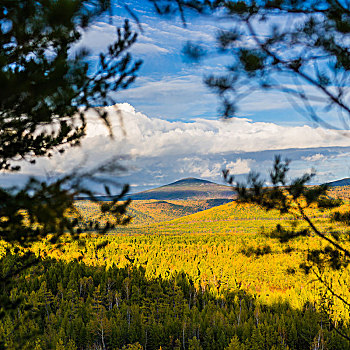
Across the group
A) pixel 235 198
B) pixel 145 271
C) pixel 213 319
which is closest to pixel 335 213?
pixel 235 198


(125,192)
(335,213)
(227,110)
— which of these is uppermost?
(227,110)

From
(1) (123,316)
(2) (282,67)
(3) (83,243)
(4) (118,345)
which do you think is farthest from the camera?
(1) (123,316)

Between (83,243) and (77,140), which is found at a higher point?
(77,140)

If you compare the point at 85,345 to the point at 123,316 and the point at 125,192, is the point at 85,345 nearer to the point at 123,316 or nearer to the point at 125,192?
the point at 123,316

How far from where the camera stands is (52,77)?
243cm

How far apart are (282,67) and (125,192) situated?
397cm

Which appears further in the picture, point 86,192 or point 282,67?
point 282,67

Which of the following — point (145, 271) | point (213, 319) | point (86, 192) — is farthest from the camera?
point (145, 271)

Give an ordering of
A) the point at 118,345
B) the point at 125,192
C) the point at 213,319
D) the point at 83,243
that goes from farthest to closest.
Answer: the point at 213,319, the point at 118,345, the point at 83,243, the point at 125,192

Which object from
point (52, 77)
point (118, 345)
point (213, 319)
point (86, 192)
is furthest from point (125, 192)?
point (213, 319)

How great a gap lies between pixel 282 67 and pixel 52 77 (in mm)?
4076

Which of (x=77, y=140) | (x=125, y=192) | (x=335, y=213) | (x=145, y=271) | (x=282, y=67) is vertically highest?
(x=282, y=67)

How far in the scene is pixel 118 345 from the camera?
9984 mm

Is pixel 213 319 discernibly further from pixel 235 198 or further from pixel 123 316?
pixel 235 198
